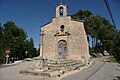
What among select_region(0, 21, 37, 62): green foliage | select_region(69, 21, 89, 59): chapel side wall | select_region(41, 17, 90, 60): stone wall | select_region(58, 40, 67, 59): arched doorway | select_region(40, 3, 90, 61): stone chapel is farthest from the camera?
select_region(0, 21, 37, 62): green foliage

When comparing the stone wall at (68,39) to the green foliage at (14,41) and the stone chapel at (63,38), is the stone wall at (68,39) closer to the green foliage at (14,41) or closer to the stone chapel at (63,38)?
the stone chapel at (63,38)

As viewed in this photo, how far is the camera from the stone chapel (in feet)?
73.9

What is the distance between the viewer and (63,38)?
2394cm

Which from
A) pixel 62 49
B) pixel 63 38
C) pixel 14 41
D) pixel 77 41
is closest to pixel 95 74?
pixel 77 41

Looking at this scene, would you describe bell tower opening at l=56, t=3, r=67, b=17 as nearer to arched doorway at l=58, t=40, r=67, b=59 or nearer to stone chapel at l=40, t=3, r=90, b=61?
stone chapel at l=40, t=3, r=90, b=61

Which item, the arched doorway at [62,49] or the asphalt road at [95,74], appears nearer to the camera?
the asphalt road at [95,74]

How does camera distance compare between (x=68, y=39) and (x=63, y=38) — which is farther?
(x=63, y=38)

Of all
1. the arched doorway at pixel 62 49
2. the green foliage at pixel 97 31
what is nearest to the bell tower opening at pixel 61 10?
the arched doorway at pixel 62 49

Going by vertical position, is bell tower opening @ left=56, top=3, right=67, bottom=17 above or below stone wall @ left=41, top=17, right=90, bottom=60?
above

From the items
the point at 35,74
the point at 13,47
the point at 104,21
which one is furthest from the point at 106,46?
the point at 35,74

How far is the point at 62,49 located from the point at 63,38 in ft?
6.28

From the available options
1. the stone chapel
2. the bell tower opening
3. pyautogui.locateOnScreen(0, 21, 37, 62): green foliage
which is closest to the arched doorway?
the stone chapel

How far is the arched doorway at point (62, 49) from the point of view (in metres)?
23.3

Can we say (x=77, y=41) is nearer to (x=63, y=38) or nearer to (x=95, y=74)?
(x=63, y=38)
